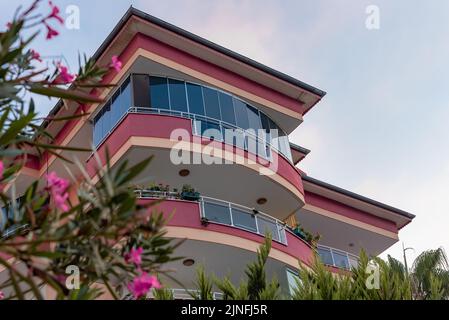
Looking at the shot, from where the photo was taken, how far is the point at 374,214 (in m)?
27.7

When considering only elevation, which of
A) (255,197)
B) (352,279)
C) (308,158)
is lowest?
(352,279)

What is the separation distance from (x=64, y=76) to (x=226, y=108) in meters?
13.2

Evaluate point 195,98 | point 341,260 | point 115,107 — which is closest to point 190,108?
point 195,98

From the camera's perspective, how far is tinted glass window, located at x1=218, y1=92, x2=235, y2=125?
19172 mm

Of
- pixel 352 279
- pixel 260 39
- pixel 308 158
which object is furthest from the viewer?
pixel 308 158

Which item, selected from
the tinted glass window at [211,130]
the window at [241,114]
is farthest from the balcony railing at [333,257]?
the tinted glass window at [211,130]

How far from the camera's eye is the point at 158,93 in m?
18.2

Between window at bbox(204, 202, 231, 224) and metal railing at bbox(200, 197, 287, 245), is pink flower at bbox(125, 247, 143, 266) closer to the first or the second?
metal railing at bbox(200, 197, 287, 245)

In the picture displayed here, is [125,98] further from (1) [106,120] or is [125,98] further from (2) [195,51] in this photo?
(2) [195,51]

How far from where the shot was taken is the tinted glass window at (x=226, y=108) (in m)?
19.2
